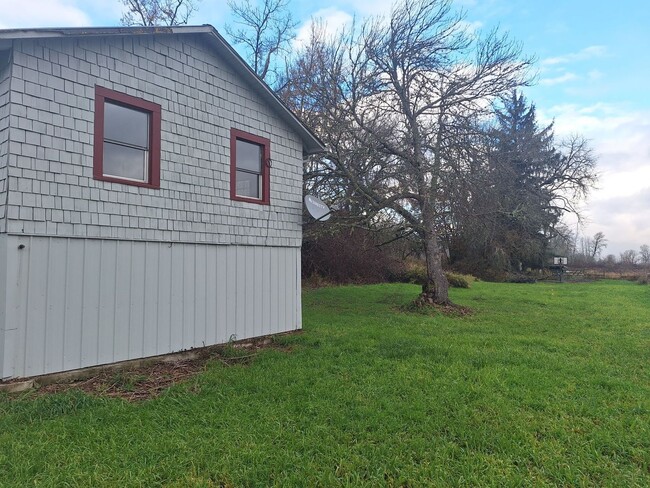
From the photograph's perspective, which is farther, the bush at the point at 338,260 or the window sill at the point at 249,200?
the bush at the point at 338,260

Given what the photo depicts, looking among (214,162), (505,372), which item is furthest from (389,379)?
(214,162)

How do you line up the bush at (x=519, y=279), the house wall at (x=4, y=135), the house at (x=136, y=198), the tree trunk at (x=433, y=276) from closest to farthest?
the house wall at (x=4, y=135) → the house at (x=136, y=198) → the tree trunk at (x=433, y=276) → the bush at (x=519, y=279)

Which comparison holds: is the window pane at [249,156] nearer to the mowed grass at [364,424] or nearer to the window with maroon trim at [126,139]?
the window with maroon trim at [126,139]

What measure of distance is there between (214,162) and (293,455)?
5195mm

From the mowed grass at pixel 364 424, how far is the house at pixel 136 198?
1.04m

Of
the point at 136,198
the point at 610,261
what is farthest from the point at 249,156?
the point at 610,261

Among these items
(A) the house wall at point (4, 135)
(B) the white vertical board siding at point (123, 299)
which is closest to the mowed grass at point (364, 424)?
(B) the white vertical board siding at point (123, 299)

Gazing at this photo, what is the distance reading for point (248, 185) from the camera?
8.04 m

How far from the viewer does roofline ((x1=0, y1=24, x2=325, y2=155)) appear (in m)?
5.13

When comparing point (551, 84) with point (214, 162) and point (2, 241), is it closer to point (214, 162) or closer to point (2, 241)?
point (214, 162)

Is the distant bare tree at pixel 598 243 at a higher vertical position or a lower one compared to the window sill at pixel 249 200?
higher

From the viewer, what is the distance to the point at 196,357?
6723mm

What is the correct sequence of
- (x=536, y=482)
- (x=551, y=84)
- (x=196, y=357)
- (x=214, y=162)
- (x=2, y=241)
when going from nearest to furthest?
(x=536, y=482)
(x=2, y=241)
(x=196, y=357)
(x=214, y=162)
(x=551, y=84)

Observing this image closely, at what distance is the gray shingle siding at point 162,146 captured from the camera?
518 cm
